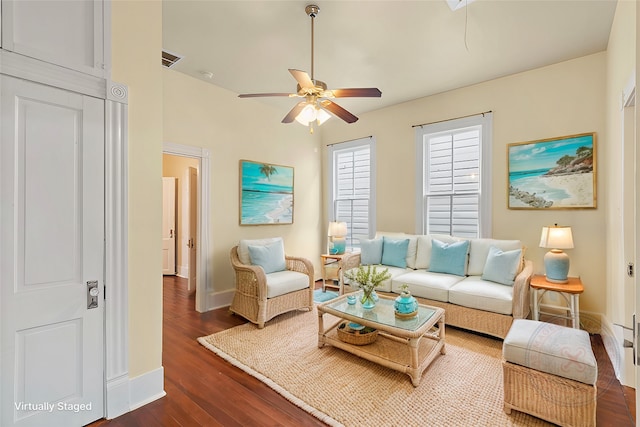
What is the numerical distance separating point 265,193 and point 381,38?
2.72 meters

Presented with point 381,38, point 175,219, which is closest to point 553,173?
point 381,38

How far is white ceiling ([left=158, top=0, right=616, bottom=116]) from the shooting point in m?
2.52

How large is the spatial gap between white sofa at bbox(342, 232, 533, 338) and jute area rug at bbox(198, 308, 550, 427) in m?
0.28

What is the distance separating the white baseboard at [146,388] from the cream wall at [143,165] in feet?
0.13

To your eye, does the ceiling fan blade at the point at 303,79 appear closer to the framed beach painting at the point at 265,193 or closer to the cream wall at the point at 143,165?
the cream wall at the point at 143,165

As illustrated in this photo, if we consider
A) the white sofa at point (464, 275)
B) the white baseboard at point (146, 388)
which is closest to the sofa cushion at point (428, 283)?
the white sofa at point (464, 275)

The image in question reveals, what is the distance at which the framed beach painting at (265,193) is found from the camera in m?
4.43

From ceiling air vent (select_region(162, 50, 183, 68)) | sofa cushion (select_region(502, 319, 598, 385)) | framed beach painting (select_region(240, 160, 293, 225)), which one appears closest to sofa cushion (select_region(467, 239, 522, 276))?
sofa cushion (select_region(502, 319, 598, 385))

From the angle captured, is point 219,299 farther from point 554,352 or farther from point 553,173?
point 553,173

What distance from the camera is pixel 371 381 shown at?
2.32 metres

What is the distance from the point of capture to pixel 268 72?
12.0 feet

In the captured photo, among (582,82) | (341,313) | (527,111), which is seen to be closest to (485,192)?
(527,111)

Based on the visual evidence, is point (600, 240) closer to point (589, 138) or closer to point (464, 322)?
point (589, 138)

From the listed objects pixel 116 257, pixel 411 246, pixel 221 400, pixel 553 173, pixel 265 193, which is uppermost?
pixel 553 173
